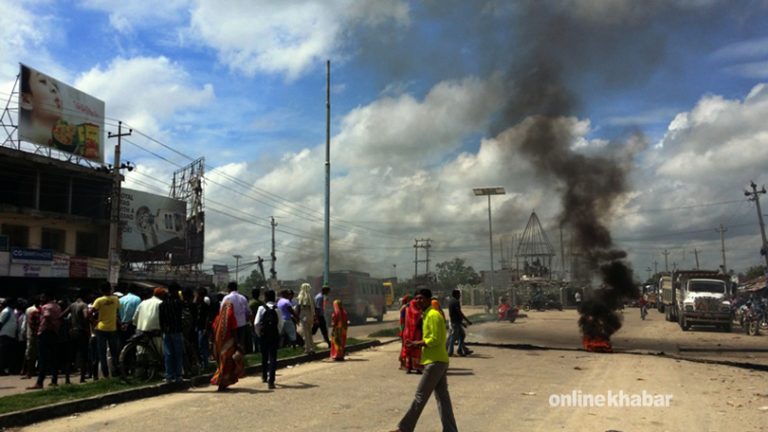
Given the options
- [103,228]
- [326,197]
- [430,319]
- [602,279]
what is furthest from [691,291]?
[103,228]

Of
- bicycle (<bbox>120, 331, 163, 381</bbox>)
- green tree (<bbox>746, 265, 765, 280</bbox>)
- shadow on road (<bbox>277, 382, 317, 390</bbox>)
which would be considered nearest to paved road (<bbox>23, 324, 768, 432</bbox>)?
shadow on road (<bbox>277, 382, 317, 390</bbox>)

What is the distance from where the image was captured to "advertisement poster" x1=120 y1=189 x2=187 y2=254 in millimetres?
36562

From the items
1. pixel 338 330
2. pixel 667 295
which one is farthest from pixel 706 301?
pixel 338 330

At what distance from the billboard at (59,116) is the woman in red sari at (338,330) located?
23963 millimetres

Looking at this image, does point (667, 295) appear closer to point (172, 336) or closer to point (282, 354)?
point (282, 354)

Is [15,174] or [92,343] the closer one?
[92,343]

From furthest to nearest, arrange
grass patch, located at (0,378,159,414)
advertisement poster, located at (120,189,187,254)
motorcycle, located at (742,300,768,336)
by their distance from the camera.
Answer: advertisement poster, located at (120,189,187,254) < motorcycle, located at (742,300,768,336) < grass patch, located at (0,378,159,414)

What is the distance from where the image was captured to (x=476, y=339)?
19.9 meters

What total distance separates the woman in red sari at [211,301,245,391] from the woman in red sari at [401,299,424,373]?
9.21 feet

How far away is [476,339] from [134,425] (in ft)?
47.7

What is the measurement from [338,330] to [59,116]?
25370mm

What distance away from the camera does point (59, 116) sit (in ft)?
102

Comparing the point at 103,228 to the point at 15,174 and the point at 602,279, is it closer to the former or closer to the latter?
the point at 15,174

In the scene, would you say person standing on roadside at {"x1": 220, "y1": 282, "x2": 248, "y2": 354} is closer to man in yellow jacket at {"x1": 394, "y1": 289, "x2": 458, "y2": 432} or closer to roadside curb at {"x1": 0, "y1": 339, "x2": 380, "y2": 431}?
roadside curb at {"x1": 0, "y1": 339, "x2": 380, "y2": 431}
